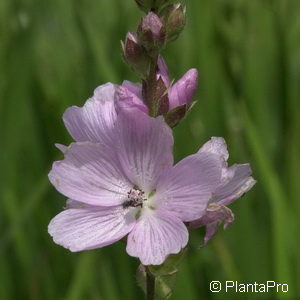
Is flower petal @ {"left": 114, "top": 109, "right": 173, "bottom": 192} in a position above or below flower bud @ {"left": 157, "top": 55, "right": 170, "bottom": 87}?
below

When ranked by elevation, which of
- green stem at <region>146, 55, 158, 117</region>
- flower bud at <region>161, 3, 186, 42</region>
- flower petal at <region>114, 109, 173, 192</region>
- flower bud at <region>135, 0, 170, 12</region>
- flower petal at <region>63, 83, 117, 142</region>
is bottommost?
flower petal at <region>114, 109, 173, 192</region>

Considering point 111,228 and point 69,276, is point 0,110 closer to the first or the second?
point 69,276

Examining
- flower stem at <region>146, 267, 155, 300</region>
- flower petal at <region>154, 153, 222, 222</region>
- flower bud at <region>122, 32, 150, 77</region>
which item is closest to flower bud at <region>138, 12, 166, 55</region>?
flower bud at <region>122, 32, 150, 77</region>

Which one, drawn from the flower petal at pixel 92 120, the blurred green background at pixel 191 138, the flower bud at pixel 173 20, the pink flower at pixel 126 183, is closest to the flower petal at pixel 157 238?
the pink flower at pixel 126 183

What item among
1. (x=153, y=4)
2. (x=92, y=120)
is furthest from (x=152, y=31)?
(x=92, y=120)

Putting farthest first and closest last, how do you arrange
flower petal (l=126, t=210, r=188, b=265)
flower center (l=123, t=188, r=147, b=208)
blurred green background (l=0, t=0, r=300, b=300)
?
blurred green background (l=0, t=0, r=300, b=300) < flower center (l=123, t=188, r=147, b=208) < flower petal (l=126, t=210, r=188, b=265)

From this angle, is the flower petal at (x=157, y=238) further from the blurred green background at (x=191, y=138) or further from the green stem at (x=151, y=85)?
the blurred green background at (x=191, y=138)

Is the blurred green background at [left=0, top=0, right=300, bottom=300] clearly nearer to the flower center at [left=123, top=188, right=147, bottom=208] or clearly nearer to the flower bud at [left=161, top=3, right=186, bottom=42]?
the flower center at [left=123, top=188, right=147, bottom=208]
